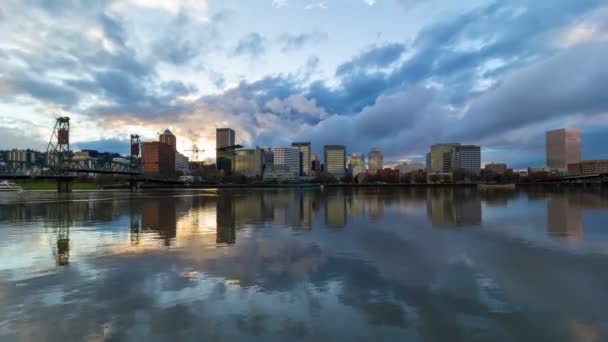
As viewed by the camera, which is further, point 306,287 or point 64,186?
point 64,186

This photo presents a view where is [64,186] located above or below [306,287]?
above

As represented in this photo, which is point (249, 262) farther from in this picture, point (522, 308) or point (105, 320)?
point (522, 308)

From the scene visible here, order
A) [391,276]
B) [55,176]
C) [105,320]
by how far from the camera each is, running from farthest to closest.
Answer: [55,176]
[391,276]
[105,320]

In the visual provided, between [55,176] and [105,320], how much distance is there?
97.1 metres

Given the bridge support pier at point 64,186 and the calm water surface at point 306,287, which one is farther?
the bridge support pier at point 64,186

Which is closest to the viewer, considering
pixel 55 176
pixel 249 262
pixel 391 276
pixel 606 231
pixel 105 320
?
pixel 105 320

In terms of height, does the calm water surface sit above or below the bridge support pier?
below

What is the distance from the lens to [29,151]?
176125 mm

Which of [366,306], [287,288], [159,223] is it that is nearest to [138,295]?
[287,288]

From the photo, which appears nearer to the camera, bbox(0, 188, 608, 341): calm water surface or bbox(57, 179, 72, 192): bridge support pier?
bbox(0, 188, 608, 341): calm water surface

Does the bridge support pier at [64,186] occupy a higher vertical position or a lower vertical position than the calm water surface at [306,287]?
higher

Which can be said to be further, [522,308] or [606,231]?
[606,231]

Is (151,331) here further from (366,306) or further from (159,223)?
(159,223)

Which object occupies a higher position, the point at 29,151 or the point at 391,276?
the point at 29,151
